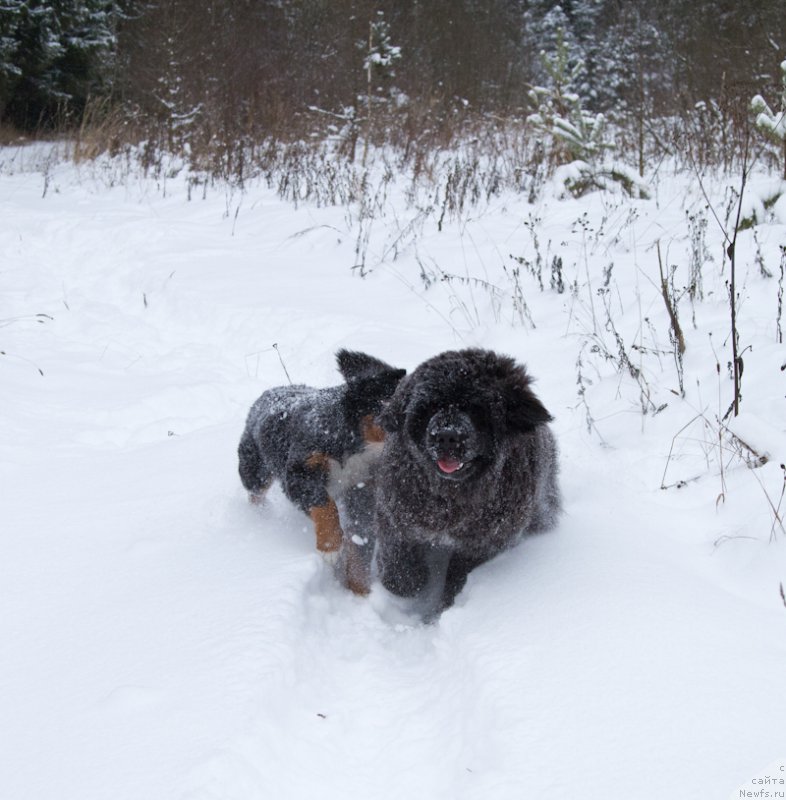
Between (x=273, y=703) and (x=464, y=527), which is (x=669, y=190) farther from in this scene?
(x=273, y=703)

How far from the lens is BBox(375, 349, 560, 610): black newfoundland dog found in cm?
259

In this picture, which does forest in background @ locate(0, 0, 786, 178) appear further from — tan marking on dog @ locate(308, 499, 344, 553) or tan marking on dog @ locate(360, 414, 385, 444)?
tan marking on dog @ locate(308, 499, 344, 553)

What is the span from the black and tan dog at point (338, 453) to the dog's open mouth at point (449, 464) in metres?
0.60

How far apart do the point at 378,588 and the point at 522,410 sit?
1093 mm

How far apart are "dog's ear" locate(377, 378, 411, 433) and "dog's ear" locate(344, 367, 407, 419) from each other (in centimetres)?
33

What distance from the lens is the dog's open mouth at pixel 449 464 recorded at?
2.53 m

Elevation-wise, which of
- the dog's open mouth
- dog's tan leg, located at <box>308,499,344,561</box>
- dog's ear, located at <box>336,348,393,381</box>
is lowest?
dog's tan leg, located at <box>308,499,344,561</box>

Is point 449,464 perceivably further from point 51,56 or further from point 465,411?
point 51,56

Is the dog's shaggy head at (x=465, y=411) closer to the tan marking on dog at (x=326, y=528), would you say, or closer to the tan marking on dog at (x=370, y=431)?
the tan marking on dog at (x=370, y=431)

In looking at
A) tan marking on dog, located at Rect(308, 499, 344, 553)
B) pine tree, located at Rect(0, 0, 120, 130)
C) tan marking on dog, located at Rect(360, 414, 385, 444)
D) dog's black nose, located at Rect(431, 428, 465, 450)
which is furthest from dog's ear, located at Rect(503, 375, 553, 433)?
pine tree, located at Rect(0, 0, 120, 130)

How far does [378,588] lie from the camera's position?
3146mm

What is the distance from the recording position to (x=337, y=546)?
3141mm

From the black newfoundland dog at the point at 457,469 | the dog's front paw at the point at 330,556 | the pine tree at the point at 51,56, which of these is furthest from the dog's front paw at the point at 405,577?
the pine tree at the point at 51,56

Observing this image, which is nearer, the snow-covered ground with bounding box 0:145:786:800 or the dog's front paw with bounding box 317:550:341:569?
the snow-covered ground with bounding box 0:145:786:800
